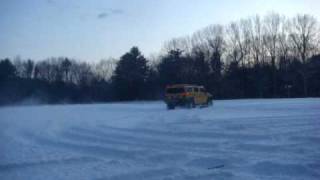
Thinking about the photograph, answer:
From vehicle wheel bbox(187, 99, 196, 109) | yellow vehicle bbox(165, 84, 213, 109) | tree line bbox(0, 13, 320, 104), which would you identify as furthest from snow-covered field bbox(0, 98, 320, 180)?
tree line bbox(0, 13, 320, 104)

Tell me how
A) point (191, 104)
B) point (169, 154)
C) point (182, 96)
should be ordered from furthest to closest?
point (191, 104) → point (182, 96) → point (169, 154)

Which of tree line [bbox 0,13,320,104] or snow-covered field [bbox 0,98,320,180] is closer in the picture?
snow-covered field [bbox 0,98,320,180]

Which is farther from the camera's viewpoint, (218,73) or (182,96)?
(218,73)

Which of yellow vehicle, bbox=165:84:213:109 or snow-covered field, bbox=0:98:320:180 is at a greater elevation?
yellow vehicle, bbox=165:84:213:109

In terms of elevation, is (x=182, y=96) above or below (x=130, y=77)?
below

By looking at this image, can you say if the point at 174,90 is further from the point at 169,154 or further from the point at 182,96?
the point at 169,154

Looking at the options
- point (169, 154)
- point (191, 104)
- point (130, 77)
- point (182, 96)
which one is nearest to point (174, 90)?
point (182, 96)


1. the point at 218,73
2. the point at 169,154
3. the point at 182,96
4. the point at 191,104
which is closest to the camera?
the point at 169,154

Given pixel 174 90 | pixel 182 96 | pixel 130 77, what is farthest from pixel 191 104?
pixel 130 77

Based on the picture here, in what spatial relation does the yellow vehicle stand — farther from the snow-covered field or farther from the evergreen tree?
the evergreen tree

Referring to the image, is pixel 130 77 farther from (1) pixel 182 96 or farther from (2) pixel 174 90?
(1) pixel 182 96

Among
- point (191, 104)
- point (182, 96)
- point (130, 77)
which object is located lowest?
point (191, 104)

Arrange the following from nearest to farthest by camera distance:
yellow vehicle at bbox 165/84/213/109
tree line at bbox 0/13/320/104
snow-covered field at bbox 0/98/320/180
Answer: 1. snow-covered field at bbox 0/98/320/180
2. yellow vehicle at bbox 165/84/213/109
3. tree line at bbox 0/13/320/104

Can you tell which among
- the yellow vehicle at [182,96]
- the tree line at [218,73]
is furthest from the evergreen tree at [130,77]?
the yellow vehicle at [182,96]
